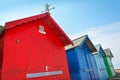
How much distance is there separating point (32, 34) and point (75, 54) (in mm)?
6301

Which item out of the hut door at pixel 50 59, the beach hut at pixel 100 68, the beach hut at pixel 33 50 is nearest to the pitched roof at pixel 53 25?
the beach hut at pixel 33 50

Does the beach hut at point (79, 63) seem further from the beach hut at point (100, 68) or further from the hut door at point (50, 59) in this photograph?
the hut door at point (50, 59)

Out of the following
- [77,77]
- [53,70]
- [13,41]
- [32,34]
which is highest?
[32,34]

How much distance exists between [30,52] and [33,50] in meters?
0.33

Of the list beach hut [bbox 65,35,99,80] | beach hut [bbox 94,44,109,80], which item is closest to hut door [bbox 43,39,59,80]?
beach hut [bbox 65,35,99,80]

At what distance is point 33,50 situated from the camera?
908cm

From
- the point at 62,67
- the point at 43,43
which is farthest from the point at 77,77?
the point at 43,43

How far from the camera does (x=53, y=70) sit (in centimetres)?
988

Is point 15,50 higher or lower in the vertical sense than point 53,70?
higher

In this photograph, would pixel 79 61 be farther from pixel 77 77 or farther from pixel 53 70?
pixel 53 70

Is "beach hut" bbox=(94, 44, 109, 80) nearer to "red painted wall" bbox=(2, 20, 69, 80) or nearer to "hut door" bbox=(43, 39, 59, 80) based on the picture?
"red painted wall" bbox=(2, 20, 69, 80)

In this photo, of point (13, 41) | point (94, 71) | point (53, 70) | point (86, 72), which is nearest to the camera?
point (13, 41)

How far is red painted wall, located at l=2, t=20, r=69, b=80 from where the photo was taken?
7.51m

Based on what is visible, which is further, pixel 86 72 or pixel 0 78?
pixel 86 72
